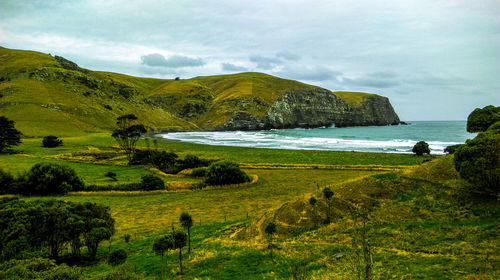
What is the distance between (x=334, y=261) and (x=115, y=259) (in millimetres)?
11420

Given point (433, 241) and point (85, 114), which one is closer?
point (433, 241)

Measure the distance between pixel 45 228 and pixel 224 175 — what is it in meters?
24.8

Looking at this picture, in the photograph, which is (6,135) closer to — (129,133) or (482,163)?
(129,133)

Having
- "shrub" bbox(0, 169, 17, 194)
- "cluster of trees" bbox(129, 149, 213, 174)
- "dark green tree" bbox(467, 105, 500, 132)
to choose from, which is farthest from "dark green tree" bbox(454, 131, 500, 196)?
"shrub" bbox(0, 169, 17, 194)

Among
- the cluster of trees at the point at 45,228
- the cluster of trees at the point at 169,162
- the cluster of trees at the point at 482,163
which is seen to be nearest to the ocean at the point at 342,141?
the cluster of trees at the point at 169,162

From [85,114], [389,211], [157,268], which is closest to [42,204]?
[157,268]

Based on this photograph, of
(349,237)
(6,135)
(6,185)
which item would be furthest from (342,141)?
(6,135)

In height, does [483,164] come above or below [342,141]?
above

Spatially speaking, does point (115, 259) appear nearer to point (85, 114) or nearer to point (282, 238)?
point (282, 238)

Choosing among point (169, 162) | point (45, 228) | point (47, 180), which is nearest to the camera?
point (45, 228)

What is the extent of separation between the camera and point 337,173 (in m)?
45.4

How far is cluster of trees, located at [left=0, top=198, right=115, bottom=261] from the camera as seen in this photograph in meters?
15.0

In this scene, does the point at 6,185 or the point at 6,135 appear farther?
the point at 6,135

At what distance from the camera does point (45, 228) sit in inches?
638
